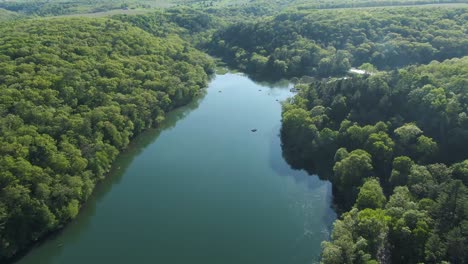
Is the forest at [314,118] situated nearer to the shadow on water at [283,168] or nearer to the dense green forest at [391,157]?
the dense green forest at [391,157]

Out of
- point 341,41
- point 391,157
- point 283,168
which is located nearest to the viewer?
→ point 391,157

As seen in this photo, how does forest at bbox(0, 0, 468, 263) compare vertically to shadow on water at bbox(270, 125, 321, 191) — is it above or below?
above

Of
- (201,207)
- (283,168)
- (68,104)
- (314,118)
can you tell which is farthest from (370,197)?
(68,104)

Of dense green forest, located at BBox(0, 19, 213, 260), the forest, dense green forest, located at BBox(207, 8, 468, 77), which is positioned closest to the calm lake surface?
Result: the forest

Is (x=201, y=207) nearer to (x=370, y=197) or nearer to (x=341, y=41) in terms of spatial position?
(x=370, y=197)

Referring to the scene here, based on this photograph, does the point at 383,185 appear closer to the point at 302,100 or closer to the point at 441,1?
the point at 302,100

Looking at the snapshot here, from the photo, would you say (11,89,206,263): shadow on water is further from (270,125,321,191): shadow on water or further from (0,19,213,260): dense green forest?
(270,125,321,191): shadow on water
